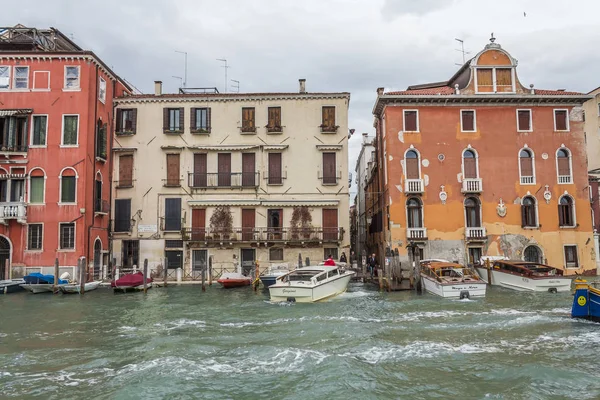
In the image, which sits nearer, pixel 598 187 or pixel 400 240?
pixel 400 240

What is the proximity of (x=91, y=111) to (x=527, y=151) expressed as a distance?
24.4 meters

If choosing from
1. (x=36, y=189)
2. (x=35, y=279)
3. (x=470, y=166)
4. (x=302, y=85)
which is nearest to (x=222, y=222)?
(x=302, y=85)

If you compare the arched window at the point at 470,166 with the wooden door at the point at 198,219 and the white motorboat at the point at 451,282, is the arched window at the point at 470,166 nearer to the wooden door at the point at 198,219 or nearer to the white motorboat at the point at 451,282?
the white motorboat at the point at 451,282

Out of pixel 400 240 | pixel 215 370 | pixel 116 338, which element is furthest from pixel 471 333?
pixel 400 240

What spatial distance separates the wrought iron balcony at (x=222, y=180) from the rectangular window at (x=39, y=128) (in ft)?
26.1

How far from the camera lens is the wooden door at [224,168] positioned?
28.9 metres

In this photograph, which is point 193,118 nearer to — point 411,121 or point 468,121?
point 411,121

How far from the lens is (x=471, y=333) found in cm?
1280

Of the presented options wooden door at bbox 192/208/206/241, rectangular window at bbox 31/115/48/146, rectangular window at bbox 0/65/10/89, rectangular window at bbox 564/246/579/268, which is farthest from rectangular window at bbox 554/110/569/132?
rectangular window at bbox 0/65/10/89

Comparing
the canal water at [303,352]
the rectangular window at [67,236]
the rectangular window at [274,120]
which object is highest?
the rectangular window at [274,120]

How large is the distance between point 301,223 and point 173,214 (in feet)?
24.5

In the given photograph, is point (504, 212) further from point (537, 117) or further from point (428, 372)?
point (428, 372)

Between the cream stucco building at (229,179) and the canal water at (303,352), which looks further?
the cream stucco building at (229,179)

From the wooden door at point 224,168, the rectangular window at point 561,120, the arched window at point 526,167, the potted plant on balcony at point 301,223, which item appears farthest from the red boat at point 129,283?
the rectangular window at point 561,120
